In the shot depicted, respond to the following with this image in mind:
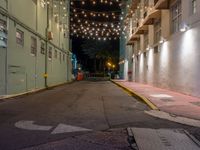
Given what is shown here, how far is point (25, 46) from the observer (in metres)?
21.3

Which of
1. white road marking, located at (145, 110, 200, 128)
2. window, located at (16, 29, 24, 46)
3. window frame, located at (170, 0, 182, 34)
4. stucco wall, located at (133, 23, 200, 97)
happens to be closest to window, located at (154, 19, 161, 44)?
stucco wall, located at (133, 23, 200, 97)

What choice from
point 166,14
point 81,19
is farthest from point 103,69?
point 166,14

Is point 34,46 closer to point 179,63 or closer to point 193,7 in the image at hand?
point 179,63

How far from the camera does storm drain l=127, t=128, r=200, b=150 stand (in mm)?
6488

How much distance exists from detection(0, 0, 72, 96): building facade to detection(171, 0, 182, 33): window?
8.88m

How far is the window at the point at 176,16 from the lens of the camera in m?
20.7

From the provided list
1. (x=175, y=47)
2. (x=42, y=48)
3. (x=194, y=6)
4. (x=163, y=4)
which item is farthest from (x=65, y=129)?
(x=42, y=48)

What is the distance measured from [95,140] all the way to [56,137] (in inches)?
33.4

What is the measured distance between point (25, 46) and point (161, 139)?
15559mm

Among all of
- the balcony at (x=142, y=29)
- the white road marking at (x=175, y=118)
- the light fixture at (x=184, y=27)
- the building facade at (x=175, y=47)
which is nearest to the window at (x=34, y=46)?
the building facade at (x=175, y=47)

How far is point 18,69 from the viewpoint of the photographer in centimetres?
1958

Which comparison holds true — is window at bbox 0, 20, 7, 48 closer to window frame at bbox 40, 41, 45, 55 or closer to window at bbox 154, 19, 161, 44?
window frame at bbox 40, 41, 45, 55

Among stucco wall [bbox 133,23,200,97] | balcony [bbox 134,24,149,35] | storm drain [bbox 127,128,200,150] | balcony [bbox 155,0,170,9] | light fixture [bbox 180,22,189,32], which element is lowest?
storm drain [bbox 127,128,200,150]

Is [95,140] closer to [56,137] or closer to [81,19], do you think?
[56,137]
